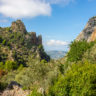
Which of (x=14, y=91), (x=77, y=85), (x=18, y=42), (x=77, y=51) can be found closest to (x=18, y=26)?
(x=18, y=42)

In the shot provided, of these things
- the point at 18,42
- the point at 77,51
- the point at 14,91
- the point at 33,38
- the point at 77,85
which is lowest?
the point at 14,91

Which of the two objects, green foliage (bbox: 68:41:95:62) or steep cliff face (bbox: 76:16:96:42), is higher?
steep cliff face (bbox: 76:16:96:42)

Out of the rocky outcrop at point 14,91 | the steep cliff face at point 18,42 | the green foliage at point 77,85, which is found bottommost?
the rocky outcrop at point 14,91

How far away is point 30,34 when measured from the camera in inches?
7195

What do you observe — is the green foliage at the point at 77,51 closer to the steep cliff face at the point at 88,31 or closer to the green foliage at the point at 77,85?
the green foliage at the point at 77,85

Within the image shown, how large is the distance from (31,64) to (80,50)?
104 ft

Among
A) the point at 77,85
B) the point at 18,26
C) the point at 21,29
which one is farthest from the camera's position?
the point at 18,26

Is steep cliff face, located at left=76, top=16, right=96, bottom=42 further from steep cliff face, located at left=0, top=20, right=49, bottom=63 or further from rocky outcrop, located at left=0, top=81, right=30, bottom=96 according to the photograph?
rocky outcrop, located at left=0, top=81, right=30, bottom=96

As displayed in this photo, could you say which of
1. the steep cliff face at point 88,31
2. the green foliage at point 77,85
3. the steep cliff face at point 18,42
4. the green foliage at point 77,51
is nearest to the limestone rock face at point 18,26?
the steep cliff face at point 18,42

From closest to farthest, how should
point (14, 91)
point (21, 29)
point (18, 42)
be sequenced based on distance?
point (14, 91) < point (18, 42) < point (21, 29)

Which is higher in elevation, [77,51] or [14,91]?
[77,51]

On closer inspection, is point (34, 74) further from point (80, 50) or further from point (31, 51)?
point (31, 51)

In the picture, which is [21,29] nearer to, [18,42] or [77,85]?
[18,42]

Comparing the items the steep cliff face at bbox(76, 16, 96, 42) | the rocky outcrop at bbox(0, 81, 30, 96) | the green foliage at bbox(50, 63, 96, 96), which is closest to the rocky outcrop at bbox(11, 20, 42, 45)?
the steep cliff face at bbox(76, 16, 96, 42)
